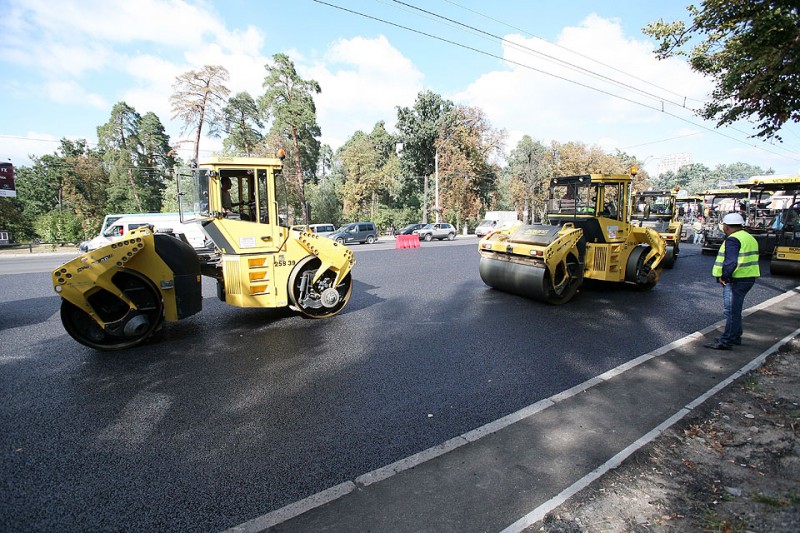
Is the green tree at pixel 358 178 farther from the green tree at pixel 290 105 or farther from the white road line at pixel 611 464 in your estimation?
the white road line at pixel 611 464

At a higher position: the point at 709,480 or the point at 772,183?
the point at 772,183

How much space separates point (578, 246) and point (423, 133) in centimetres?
3481

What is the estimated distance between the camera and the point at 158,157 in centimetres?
4366

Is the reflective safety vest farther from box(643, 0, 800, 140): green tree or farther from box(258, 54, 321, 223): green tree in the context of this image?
box(258, 54, 321, 223): green tree

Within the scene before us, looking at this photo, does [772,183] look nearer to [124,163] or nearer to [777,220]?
[777,220]

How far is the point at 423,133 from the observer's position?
40.7m

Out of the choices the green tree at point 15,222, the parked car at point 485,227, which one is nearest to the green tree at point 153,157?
the green tree at point 15,222

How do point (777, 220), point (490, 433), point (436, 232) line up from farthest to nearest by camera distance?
point (436, 232)
point (777, 220)
point (490, 433)

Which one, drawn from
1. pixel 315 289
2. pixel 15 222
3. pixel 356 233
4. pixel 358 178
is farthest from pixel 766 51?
pixel 15 222

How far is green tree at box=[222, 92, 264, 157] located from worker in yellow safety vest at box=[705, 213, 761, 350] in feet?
112

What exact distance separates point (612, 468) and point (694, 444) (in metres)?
0.91

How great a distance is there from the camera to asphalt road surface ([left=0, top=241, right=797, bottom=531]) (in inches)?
108

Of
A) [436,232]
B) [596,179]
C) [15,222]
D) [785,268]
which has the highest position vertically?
[596,179]

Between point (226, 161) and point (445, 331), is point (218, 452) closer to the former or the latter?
point (445, 331)
